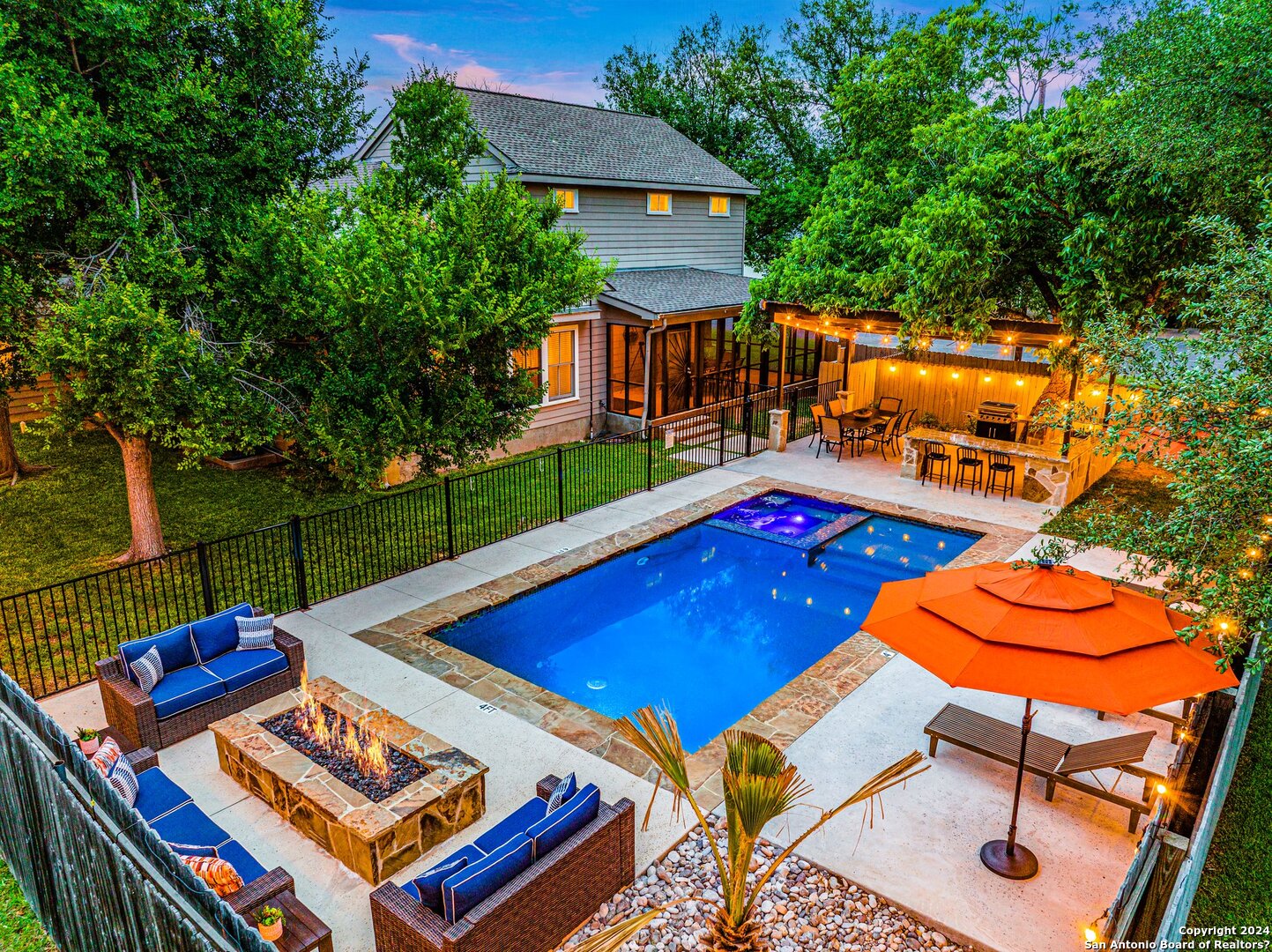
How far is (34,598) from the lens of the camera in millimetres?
10750

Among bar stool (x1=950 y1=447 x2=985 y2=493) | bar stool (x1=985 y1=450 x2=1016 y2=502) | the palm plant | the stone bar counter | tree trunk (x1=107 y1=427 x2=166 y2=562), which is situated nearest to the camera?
the palm plant

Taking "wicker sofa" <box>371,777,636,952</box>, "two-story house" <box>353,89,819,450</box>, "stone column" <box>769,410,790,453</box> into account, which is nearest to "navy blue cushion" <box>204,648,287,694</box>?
"wicker sofa" <box>371,777,636,952</box>

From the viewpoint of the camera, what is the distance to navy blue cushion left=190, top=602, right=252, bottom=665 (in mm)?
7883

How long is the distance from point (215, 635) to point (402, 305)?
4115 millimetres

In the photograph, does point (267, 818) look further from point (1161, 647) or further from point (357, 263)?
point (1161, 647)

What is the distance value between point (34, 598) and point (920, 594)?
11.5 metres

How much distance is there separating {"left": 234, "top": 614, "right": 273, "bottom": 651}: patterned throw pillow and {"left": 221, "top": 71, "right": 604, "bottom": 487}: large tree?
2.14m

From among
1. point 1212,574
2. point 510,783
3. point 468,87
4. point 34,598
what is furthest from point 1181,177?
point 34,598

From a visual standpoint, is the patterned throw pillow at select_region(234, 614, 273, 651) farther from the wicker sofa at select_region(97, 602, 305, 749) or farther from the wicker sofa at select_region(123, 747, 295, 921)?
the wicker sofa at select_region(123, 747, 295, 921)

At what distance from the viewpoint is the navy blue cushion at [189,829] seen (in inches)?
217

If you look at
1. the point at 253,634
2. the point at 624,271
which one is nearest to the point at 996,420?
the point at 624,271

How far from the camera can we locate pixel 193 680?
7555 mm

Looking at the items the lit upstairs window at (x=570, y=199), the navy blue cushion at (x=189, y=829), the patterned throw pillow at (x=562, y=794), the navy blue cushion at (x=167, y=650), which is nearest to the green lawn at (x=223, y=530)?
the navy blue cushion at (x=167, y=650)

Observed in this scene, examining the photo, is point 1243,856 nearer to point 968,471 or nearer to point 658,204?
point 968,471
